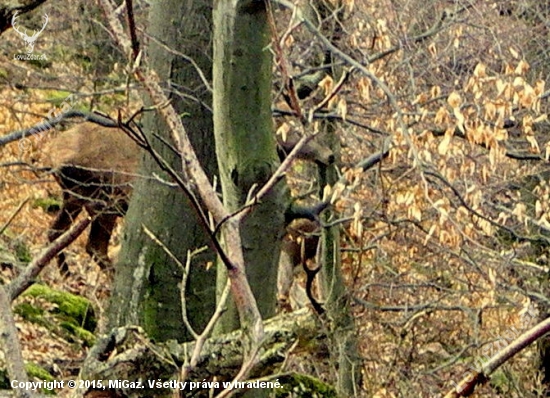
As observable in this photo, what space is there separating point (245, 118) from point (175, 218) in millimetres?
1654

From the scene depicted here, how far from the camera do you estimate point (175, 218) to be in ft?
22.9

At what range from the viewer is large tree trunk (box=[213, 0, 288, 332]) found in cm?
549

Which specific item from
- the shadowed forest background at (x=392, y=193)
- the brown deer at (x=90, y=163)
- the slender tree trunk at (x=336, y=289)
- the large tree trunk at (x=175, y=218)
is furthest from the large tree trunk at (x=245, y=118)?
the brown deer at (x=90, y=163)

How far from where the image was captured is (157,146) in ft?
22.7

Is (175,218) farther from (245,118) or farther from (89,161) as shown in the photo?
(89,161)

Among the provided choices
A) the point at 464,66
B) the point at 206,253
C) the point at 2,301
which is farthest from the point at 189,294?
the point at 464,66

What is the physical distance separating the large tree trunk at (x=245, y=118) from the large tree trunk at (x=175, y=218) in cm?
133

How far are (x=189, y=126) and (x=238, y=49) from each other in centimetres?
159

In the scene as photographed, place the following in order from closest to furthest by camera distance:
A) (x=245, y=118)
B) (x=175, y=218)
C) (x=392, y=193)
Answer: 1. (x=245, y=118)
2. (x=175, y=218)
3. (x=392, y=193)

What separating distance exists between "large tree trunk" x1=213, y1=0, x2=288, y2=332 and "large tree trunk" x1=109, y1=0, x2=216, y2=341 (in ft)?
4.37

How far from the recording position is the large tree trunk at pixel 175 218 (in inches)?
274

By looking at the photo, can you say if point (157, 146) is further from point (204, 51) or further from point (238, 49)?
point (238, 49)

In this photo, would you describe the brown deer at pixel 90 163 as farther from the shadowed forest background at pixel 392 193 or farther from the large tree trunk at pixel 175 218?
the large tree trunk at pixel 175 218

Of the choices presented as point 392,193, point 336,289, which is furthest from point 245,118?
point 336,289
